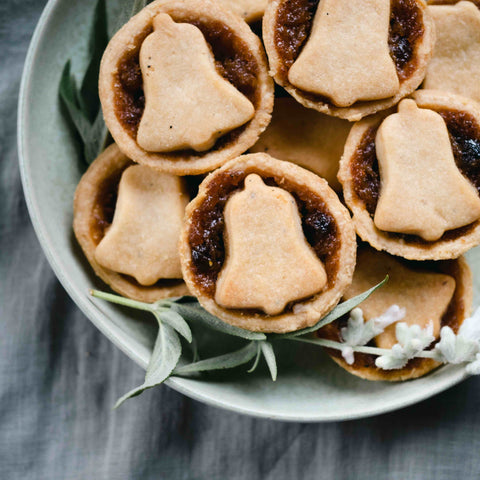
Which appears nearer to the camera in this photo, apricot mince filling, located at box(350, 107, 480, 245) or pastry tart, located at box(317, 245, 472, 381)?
apricot mince filling, located at box(350, 107, 480, 245)

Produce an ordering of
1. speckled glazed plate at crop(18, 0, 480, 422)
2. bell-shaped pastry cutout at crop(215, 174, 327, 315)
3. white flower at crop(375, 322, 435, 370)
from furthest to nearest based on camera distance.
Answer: speckled glazed plate at crop(18, 0, 480, 422) → white flower at crop(375, 322, 435, 370) → bell-shaped pastry cutout at crop(215, 174, 327, 315)

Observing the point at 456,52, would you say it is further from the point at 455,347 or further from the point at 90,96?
the point at 90,96

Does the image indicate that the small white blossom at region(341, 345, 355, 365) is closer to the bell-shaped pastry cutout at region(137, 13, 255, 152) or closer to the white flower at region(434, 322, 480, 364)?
the white flower at region(434, 322, 480, 364)

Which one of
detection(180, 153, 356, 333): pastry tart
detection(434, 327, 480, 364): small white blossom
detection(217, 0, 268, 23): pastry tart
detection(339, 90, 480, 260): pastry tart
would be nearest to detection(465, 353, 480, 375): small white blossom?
detection(434, 327, 480, 364): small white blossom

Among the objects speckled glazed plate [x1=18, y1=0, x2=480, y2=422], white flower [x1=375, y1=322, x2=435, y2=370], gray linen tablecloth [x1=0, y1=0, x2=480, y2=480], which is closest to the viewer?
white flower [x1=375, y1=322, x2=435, y2=370]

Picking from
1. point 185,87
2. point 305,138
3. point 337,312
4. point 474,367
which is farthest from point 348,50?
point 474,367

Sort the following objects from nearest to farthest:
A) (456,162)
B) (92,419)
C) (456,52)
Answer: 1. (456,162)
2. (456,52)
3. (92,419)

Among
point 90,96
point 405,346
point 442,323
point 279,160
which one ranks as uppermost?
point 90,96
